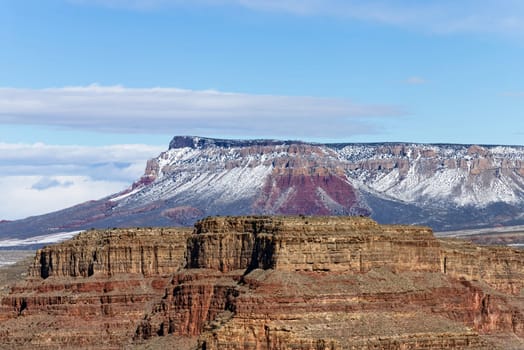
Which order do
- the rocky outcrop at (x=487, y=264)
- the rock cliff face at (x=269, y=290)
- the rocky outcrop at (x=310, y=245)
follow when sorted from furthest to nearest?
the rocky outcrop at (x=487, y=264)
the rocky outcrop at (x=310, y=245)
the rock cliff face at (x=269, y=290)

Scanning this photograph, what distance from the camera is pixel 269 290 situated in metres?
106

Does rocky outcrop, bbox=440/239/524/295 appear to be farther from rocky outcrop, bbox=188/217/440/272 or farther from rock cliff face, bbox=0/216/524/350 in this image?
rocky outcrop, bbox=188/217/440/272

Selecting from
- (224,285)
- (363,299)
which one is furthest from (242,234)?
(363,299)

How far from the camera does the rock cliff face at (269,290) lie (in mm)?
104312

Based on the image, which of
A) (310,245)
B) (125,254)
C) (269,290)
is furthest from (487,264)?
(269,290)

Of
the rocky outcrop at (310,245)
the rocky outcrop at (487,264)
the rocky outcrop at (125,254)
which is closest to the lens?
the rocky outcrop at (310,245)

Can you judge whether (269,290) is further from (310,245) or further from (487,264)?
(487,264)

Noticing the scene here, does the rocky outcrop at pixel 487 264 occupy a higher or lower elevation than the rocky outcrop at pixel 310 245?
lower

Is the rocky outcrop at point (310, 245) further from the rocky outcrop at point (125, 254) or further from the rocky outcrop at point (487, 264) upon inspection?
the rocky outcrop at point (125, 254)

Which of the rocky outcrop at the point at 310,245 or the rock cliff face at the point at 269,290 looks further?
the rocky outcrop at the point at 310,245

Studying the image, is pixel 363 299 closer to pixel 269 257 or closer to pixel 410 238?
pixel 269 257

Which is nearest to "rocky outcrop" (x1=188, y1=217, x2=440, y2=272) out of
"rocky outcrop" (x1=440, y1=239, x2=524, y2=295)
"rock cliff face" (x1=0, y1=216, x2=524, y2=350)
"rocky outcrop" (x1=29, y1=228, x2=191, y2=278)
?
"rock cliff face" (x1=0, y1=216, x2=524, y2=350)

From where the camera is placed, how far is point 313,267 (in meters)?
108

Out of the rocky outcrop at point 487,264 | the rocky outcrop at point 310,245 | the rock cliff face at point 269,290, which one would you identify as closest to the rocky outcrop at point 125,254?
the rock cliff face at point 269,290
